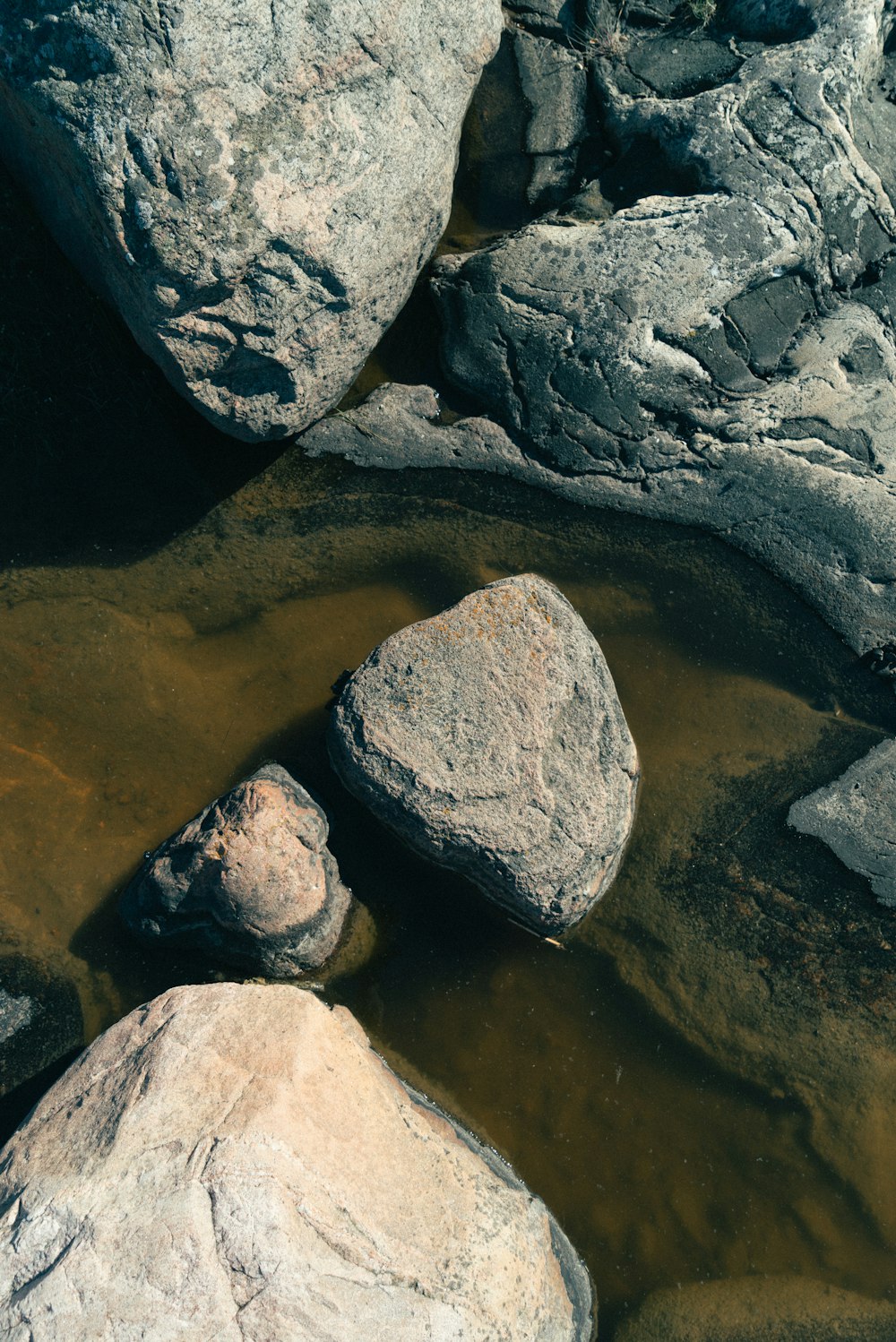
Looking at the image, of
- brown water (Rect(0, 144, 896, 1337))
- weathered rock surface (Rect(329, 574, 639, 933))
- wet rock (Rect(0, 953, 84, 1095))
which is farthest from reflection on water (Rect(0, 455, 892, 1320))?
weathered rock surface (Rect(329, 574, 639, 933))

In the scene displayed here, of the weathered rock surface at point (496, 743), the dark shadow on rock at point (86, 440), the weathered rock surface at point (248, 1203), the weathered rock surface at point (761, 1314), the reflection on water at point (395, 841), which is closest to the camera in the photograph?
the weathered rock surface at point (248, 1203)

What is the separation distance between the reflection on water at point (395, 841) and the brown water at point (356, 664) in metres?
0.01

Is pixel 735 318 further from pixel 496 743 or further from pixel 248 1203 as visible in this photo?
pixel 248 1203

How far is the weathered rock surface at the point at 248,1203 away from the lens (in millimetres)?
2627

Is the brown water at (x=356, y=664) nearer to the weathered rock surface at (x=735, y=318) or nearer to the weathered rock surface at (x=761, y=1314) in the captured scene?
the weathered rock surface at (x=761, y=1314)

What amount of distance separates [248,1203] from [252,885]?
3.46ft

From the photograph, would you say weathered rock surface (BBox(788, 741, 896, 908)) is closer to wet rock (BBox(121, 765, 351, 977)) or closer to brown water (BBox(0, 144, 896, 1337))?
brown water (BBox(0, 144, 896, 1337))

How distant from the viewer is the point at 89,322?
375 centimetres

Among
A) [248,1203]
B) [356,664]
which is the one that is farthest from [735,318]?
[248,1203]

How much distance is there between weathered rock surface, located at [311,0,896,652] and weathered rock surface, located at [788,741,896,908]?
0.54m

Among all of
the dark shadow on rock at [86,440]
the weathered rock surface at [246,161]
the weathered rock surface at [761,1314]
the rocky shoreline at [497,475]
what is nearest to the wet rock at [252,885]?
the rocky shoreline at [497,475]

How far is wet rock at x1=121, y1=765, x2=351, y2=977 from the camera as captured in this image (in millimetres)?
3338

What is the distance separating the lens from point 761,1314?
3.53 m

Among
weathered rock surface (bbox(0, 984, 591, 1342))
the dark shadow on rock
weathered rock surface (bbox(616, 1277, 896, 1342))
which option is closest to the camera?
weathered rock surface (bbox(0, 984, 591, 1342))
